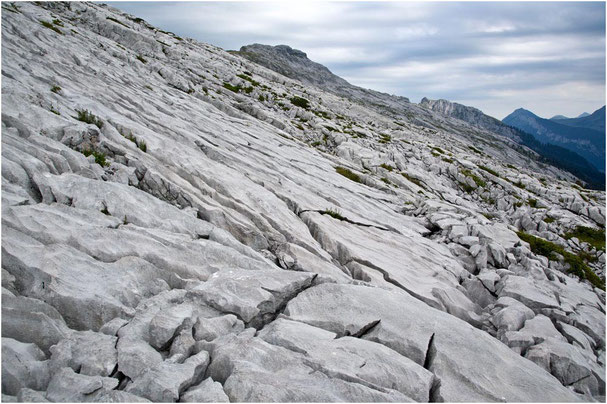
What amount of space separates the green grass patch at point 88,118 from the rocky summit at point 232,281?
0.14 metres

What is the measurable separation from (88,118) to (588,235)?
7369cm

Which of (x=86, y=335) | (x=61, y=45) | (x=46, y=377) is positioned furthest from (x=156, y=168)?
(x=61, y=45)

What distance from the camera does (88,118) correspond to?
2705cm

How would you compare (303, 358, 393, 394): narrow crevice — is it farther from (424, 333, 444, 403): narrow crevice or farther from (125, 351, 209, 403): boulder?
(125, 351, 209, 403): boulder

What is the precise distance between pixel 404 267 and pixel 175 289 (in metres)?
16.7

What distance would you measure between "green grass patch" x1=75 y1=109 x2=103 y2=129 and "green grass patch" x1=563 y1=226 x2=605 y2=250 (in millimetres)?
65865

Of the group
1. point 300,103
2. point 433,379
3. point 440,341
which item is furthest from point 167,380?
point 300,103

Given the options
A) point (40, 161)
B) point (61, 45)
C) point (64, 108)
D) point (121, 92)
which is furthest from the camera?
point (61, 45)

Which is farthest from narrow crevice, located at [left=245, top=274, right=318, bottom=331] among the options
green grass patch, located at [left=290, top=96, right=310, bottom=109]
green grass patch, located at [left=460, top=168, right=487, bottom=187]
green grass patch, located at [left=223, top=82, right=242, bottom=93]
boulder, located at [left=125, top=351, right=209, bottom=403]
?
green grass patch, located at [left=290, top=96, right=310, bottom=109]

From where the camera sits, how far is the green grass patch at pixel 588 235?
53.7m

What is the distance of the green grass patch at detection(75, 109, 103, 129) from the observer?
2688 cm

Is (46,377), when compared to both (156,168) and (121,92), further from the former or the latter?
(121,92)

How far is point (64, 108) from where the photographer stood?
2702 cm

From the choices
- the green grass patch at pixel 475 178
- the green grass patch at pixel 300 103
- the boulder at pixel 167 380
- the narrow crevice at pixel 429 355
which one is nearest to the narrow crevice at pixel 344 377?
the narrow crevice at pixel 429 355
